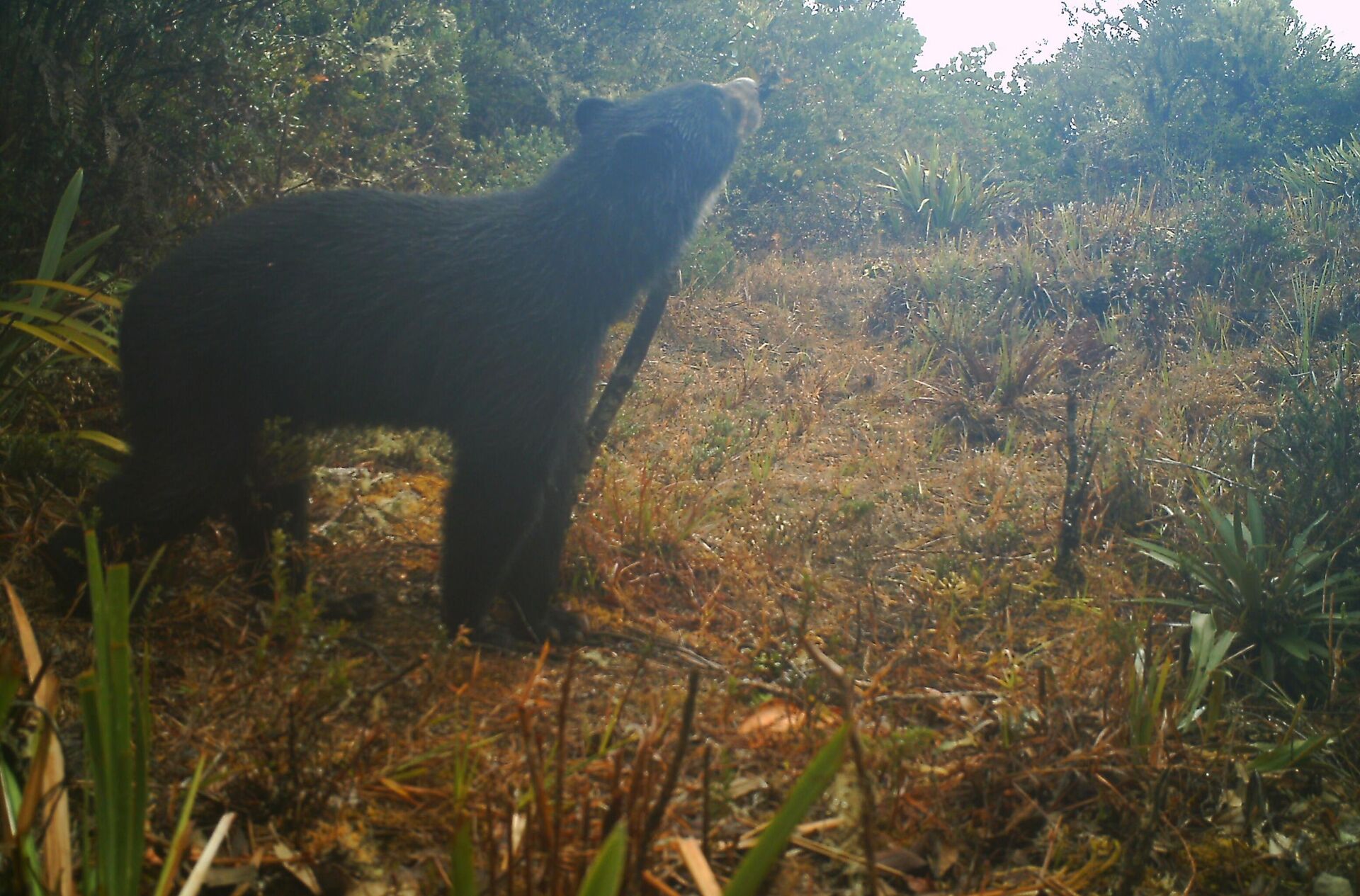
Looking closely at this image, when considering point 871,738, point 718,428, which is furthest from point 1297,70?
point 871,738

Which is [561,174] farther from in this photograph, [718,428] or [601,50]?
[601,50]

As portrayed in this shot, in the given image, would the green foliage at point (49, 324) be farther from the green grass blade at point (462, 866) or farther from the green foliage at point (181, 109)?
the green grass blade at point (462, 866)

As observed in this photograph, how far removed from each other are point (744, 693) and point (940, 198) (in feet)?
30.4

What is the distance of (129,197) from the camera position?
4.50 metres

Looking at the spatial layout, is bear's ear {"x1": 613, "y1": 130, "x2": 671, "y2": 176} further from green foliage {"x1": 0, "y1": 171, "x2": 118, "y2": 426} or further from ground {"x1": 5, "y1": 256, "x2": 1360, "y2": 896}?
green foliage {"x1": 0, "y1": 171, "x2": 118, "y2": 426}

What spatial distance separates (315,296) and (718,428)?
9.90ft

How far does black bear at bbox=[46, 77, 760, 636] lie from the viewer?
2.99 m

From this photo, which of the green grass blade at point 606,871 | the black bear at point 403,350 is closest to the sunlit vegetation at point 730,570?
the green grass blade at point 606,871

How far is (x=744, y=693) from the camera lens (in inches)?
117

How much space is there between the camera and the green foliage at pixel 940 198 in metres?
10.8

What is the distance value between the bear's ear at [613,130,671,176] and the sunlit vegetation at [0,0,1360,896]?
140 centimetres

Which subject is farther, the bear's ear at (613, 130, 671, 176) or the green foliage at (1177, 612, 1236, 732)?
the bear's ear at (613, 130, 671, 176)

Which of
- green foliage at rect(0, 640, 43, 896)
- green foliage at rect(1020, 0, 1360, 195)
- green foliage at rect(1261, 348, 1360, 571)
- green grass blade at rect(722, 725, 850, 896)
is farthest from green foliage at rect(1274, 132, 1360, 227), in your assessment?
green foliage at rect(0, 640, 43, 896)

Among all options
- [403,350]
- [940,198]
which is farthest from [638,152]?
[940,198]
